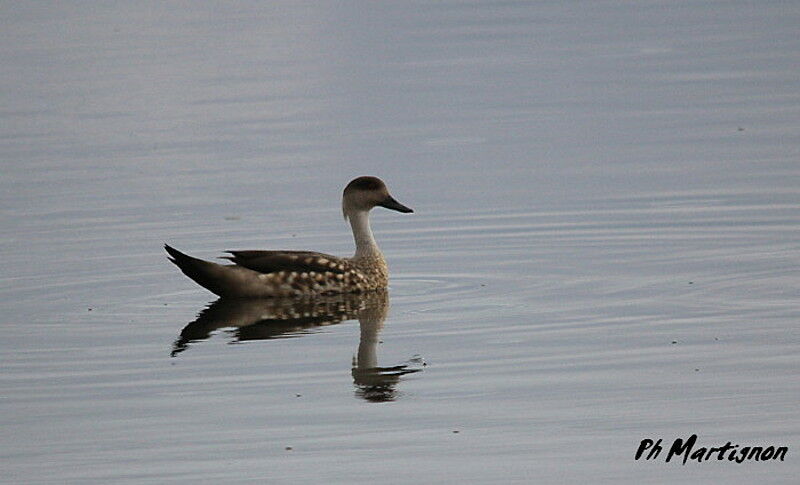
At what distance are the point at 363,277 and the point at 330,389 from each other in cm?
330

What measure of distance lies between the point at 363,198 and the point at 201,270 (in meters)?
1.53

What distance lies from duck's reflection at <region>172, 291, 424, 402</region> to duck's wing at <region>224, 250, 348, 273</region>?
212 mm

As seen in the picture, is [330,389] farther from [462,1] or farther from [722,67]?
[462,1]

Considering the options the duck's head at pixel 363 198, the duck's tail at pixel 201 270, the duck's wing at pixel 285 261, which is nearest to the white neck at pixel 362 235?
the duck's head at pixel 363 198

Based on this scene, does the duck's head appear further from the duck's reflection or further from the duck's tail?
the duck's tail

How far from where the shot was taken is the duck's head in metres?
14.4

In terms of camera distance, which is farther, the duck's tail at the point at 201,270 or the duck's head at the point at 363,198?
the duck's head at the point at 363,198

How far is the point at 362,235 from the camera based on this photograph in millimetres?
14148

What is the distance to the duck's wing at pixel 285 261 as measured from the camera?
532 inches

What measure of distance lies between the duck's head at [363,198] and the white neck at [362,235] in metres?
0.04

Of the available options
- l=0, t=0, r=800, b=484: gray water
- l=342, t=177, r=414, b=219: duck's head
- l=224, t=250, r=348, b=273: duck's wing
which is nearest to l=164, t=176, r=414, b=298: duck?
l=224, t=250, r=348, b=273: duck's wing

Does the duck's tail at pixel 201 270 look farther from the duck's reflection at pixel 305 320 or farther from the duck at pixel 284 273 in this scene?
the duck's reflection at pixel 305 320

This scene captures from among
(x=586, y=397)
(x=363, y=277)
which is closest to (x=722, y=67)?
(x=363, y=277)

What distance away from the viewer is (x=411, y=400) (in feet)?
32.8
